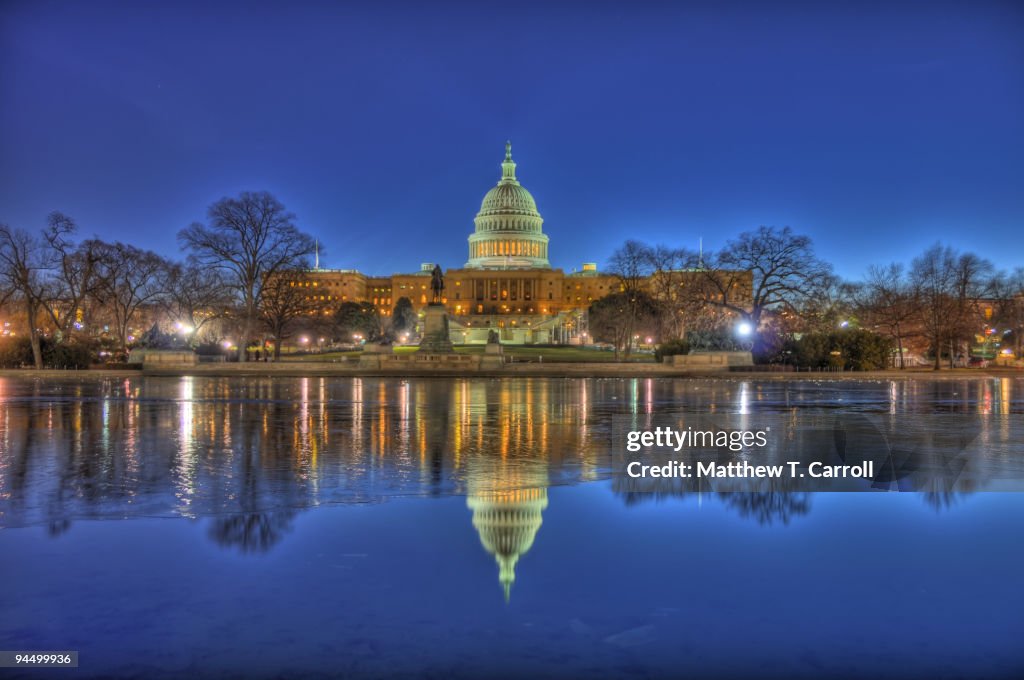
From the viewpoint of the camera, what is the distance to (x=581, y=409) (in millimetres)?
24156

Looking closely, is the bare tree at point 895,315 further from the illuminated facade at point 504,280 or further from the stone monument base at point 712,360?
the illuminated facade at point 504,280

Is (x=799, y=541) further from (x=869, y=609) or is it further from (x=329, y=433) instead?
(x=329, y=433)

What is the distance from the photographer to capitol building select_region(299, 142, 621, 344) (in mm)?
162750

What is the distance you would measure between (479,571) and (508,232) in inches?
6592

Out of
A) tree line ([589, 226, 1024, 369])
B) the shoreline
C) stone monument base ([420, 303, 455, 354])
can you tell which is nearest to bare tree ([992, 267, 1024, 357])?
tree line ([589, 226, 1024, 369])

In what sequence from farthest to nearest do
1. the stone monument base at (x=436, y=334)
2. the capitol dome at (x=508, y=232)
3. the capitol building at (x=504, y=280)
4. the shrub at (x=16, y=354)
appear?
the capitol dome at (x=508, y=232), the capitol building at (x=504, y=280), the stone monument base at (x=436, y=334), the shrub at (x=16, y=354)

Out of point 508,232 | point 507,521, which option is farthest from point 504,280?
point 507,521

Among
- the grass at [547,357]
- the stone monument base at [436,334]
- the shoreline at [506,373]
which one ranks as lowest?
the shoreline at [506,373]

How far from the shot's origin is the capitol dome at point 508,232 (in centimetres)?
17350

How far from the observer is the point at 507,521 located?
9047 mm

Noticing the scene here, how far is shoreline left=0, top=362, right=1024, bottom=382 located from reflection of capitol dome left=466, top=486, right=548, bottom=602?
117 feet

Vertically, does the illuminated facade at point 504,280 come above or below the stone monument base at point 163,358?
above

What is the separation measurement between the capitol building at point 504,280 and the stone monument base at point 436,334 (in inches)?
3620

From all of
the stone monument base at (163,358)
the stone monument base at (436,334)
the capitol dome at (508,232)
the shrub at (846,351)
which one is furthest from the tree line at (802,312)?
the capitol dome at (508,232)
